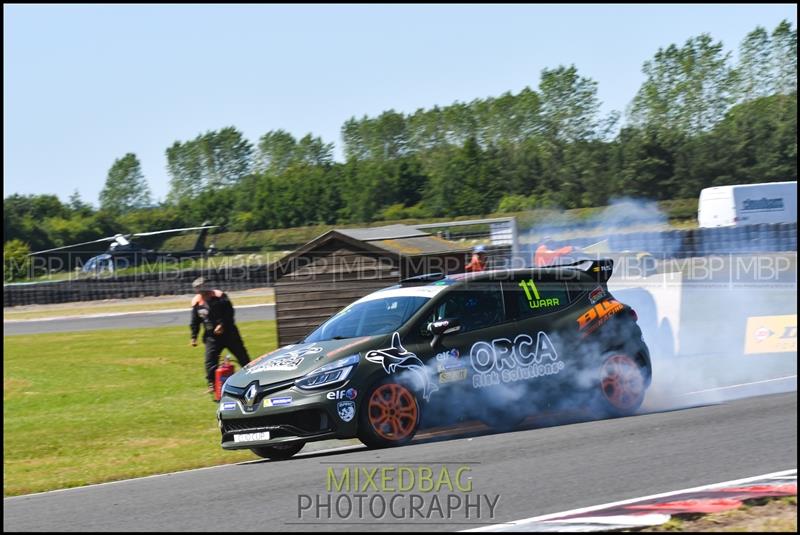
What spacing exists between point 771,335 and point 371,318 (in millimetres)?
6968

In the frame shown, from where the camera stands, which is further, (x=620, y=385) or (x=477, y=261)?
(x=477, y=261)

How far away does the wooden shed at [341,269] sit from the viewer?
1702 cm

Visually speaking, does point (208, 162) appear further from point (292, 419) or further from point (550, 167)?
point (292, 419)

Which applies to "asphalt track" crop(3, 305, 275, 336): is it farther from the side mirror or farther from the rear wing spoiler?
the side mirror

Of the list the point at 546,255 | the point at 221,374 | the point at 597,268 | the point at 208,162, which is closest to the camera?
the point at 597,268

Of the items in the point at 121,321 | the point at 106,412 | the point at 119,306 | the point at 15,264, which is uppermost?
the point at 15,264

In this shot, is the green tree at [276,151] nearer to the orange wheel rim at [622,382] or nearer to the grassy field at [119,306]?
the grassy field at [119,306]

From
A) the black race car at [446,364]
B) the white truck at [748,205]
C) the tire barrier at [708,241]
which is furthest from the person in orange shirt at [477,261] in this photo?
the white truck at [748,205]

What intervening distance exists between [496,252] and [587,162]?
159 ft

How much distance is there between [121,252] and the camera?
3672 centimetres

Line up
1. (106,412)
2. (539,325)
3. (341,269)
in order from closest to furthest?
(539,325), (106,412), (341,269)

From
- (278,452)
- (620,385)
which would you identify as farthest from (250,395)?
(620,385)

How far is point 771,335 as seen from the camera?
14359 millimetres

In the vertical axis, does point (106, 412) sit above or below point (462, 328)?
below
